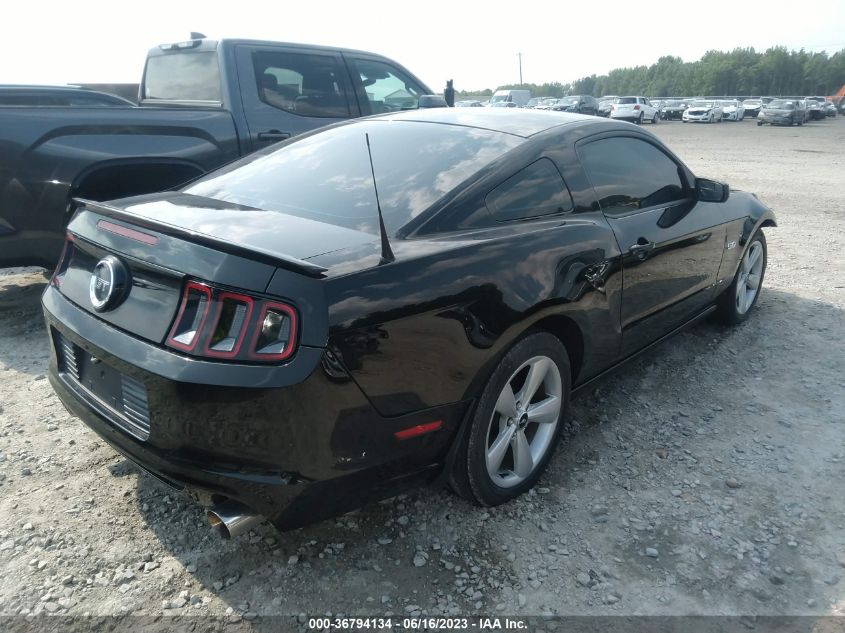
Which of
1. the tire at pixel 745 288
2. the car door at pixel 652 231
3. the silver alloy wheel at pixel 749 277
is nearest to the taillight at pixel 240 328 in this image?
the car door at pixel 652 231

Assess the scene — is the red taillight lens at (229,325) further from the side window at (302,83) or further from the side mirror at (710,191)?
the side window at (302,83)

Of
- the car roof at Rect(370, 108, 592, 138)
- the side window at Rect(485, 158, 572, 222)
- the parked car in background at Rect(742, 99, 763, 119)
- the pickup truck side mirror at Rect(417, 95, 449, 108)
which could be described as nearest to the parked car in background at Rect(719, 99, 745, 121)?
the parked car in background at Rect(742, 99, 763, 119)

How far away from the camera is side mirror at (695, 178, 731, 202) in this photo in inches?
155

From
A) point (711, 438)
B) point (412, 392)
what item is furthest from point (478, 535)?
point (711, 438)

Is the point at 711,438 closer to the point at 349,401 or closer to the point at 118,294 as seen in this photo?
the point at 349,401

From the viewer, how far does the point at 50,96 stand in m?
7.18

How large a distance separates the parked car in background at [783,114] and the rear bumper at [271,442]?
131 feet

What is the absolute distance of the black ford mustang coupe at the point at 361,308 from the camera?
1924 mm

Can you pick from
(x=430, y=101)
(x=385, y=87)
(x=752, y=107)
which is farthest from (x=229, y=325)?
(x=752, y=107)

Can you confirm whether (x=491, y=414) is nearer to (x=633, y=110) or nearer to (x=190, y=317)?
(x=190, y=317)

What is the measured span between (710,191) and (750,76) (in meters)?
108

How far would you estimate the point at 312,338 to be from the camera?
190cm

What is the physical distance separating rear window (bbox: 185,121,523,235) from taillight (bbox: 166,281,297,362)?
0.62m

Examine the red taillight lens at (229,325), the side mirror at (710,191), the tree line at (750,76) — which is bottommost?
the red taillight lens at (229,325)
